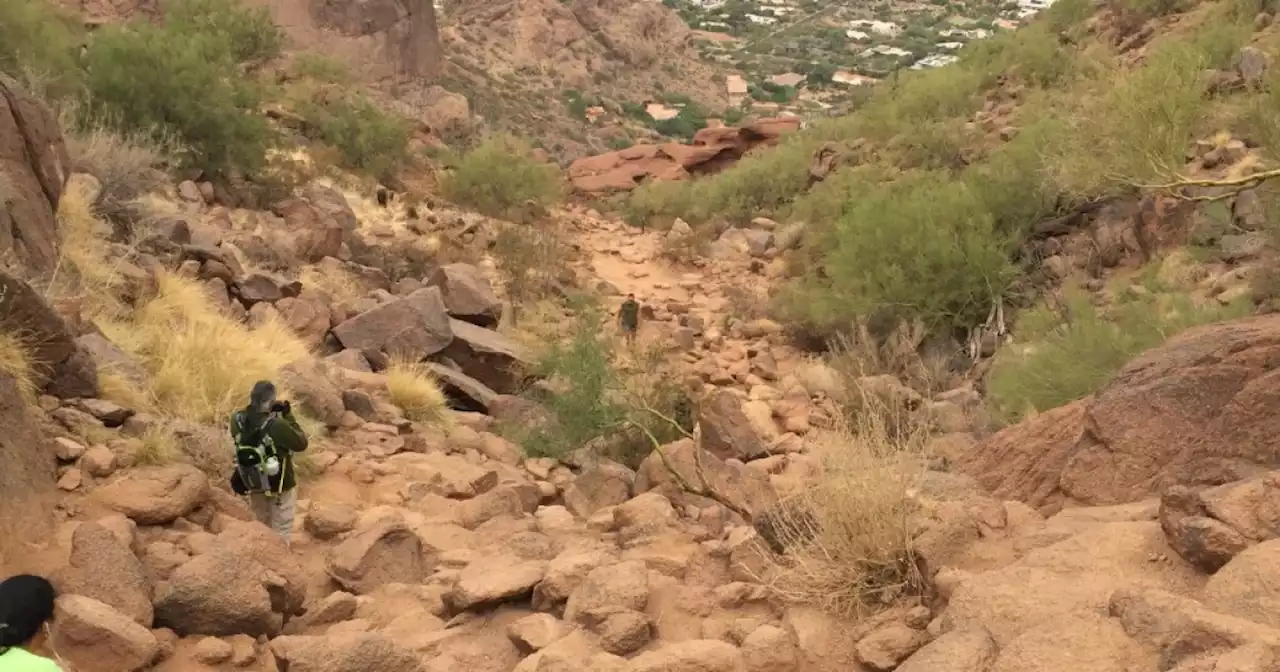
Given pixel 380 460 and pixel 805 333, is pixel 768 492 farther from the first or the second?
pixel 805 333

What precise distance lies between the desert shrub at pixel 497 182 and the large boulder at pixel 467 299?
8.54m

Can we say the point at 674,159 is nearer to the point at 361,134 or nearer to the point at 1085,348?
the point at 361,134

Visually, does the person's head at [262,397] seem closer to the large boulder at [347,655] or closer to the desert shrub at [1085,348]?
the large boulder at [347,655]

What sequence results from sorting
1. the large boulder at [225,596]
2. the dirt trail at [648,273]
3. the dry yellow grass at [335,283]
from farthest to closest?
the dirt trail at [648,273]
the dry yellow grass at [335,283]
the large boulder at [225,596]

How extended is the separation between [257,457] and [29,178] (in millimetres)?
3440

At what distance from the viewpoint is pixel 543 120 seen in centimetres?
4278

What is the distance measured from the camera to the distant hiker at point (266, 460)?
5.11m

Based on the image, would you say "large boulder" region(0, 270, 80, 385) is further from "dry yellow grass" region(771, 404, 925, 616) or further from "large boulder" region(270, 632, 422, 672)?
"dry yellow grass" region(771, 404, 925, 616)

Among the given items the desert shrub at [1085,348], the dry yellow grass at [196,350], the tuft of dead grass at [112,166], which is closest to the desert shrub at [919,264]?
the desert shrub at [1085,348]

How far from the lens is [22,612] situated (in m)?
2.98

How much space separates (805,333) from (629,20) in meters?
48.4

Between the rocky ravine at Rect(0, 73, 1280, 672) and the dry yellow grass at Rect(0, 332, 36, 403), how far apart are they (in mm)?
122

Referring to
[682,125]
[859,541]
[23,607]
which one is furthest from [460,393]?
[682,125]

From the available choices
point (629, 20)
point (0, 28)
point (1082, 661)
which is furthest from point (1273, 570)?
point (629, 20)
